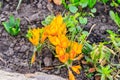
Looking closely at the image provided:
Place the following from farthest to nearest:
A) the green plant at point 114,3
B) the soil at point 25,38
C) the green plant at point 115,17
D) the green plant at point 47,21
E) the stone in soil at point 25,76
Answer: the green plant at point 114,3
the green plant at point 115,17
the green plant at point 47,21
the soil at point 25,38
the stone in soil at point 25,76

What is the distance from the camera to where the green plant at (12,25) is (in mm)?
2477

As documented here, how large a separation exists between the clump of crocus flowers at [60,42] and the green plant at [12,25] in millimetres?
167

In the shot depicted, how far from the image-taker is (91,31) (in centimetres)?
258

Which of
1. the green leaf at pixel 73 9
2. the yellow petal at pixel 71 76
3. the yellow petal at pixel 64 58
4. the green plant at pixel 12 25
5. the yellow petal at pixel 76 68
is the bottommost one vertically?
the yellow petal at pixel 71 76

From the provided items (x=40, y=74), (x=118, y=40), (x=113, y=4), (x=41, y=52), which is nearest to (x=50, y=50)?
(x=41, y=52)

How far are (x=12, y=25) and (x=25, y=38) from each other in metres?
0.12

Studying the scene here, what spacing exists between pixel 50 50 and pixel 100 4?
2.00 feet

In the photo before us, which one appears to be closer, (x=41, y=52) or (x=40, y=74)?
(x=40, y=74)

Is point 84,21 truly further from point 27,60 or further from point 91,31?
point 27,60

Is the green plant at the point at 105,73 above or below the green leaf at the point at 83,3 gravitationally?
below

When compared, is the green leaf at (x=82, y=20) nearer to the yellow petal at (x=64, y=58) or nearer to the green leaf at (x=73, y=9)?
the green leaf at (x=73, y=9)

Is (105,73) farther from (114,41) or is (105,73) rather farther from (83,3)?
(83,3)

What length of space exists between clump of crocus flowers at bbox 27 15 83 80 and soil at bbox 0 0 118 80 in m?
0.07

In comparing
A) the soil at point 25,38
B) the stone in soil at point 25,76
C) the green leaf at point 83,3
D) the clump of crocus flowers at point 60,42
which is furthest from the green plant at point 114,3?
the stone in soil at point 25,76
